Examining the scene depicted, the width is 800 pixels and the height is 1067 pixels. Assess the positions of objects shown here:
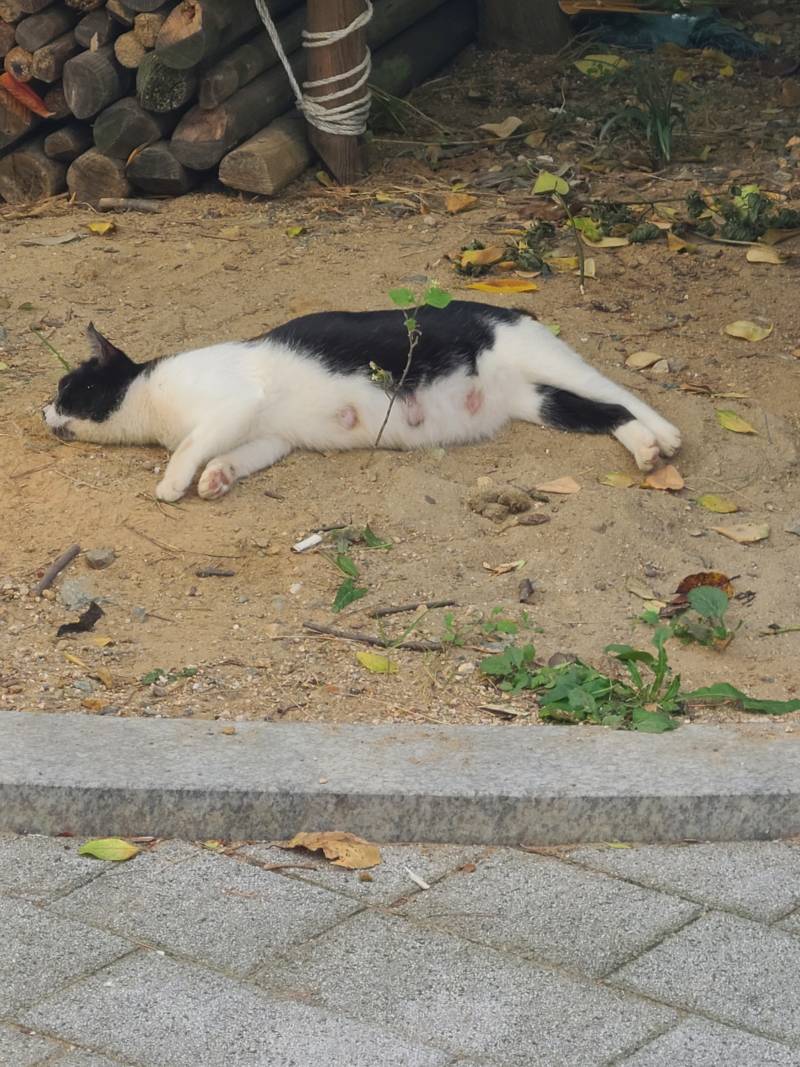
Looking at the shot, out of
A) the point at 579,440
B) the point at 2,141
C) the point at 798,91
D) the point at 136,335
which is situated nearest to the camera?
the point at 579,440

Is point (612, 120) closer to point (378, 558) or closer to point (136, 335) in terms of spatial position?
point (136, 335)

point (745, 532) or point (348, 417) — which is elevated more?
point (348, 417)

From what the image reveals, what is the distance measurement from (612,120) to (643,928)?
5064mm

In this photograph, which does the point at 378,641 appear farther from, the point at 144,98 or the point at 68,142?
the point at 68,142

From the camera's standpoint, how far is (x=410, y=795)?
111 inches

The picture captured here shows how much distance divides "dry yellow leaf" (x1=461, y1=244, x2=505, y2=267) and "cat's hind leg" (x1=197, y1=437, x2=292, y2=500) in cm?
139

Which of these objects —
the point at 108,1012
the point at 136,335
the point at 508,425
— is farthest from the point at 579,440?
the point at 108,1012

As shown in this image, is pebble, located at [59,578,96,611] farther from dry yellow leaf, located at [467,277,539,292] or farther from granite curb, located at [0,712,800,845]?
dry yellow leaf, located at [467,277,539,292]

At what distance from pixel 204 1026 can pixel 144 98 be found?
4752 mm

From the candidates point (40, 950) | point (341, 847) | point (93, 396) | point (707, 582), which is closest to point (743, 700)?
point (707, 582)

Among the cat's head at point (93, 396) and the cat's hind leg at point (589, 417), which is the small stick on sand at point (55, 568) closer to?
the cat's head at point (93, 396)

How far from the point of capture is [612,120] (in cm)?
688

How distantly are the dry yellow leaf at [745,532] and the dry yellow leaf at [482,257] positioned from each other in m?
1.96

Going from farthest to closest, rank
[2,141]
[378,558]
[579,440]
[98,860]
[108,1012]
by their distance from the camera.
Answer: [2,141] → [579,440] → [378,558] → [98,860] → [108,1012]
